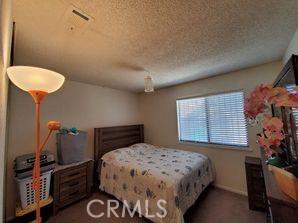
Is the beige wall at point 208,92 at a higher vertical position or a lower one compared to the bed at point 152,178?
higher

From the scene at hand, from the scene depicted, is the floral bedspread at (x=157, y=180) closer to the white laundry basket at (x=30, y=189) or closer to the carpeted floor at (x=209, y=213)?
the carpeted floor at (x=209, y=213)

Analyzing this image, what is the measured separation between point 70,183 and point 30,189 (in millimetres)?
519

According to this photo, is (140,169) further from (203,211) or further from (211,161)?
(211,161)

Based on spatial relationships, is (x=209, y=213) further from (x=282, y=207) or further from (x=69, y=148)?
(x=69, y=148)

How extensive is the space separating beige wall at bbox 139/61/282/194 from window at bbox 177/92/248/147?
5.3 inches

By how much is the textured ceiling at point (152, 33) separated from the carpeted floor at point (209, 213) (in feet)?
7.43

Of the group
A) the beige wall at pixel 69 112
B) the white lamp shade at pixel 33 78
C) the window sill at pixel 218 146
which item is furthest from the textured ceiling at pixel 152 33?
the window sill at pixel 218 146

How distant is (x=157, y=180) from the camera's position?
1881mm

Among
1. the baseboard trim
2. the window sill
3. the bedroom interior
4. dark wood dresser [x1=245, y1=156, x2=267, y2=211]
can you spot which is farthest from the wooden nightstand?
dark wood dresser [x1=245, y1=156, x2=267, y2=211]

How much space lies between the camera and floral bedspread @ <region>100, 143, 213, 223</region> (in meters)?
1.72

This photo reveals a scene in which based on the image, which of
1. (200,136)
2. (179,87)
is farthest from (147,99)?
(200,136)

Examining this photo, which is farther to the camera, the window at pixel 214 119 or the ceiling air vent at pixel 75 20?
the window at pixel 214 119

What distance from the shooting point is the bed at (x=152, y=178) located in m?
1.74

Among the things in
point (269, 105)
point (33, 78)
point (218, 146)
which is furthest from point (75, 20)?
point (218, 146)
